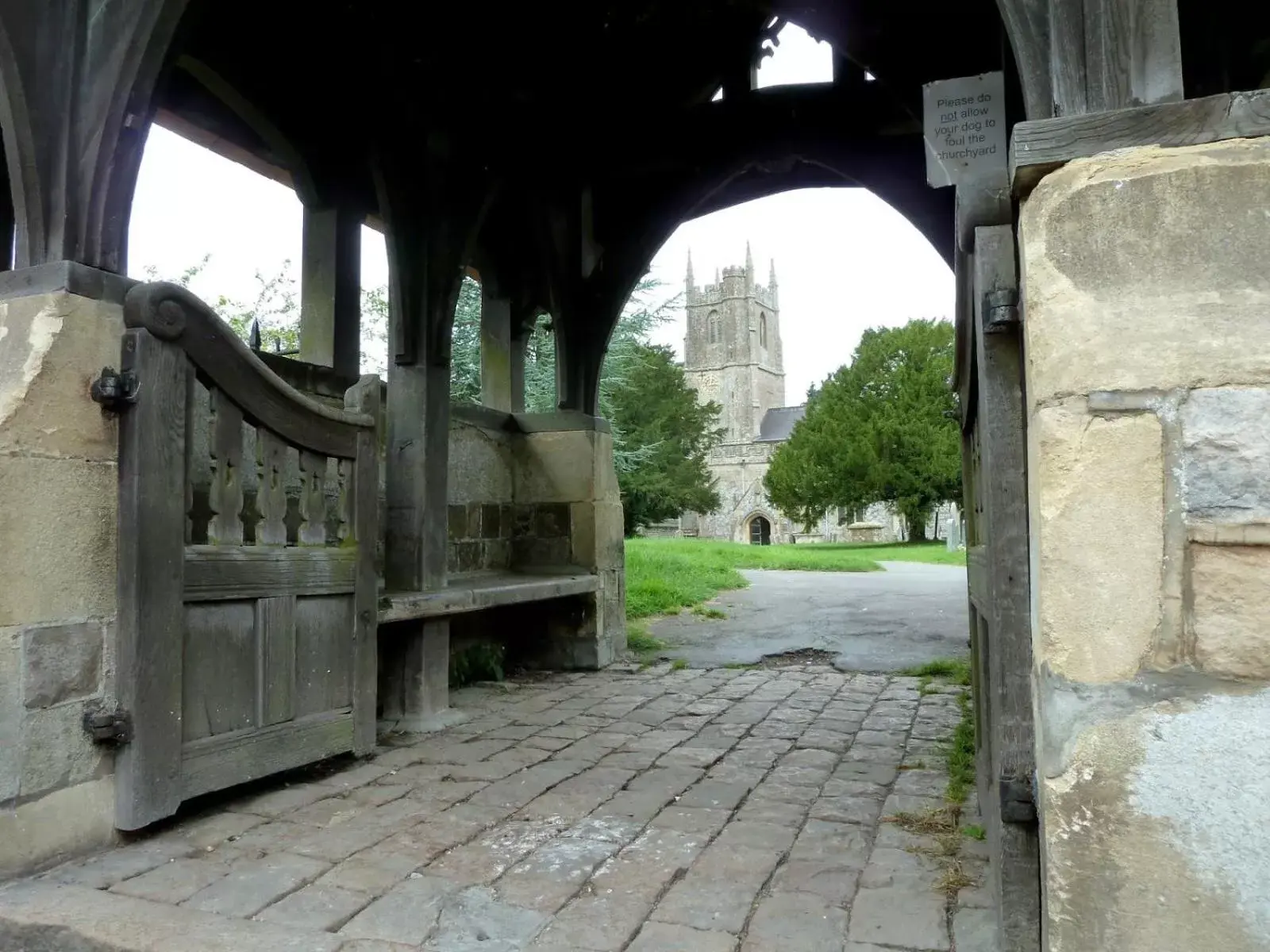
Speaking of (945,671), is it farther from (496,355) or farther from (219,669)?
(219,669)

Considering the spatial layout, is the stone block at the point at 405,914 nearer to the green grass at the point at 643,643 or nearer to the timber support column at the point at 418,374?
the timber support column at the point at 418,374

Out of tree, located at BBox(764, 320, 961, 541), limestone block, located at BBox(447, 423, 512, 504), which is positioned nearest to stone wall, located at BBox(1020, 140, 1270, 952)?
limestone block, located at BBox(447, 423, 512, 504)

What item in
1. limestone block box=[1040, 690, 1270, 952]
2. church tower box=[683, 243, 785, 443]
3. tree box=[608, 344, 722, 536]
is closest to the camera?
limestone block box=[1040, 690, 1270, 952]

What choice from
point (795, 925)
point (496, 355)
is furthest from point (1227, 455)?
point (496, 355)

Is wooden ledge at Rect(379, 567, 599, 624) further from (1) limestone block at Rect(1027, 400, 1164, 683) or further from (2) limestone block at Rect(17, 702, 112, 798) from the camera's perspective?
(1) limestone block at Rect(1027, 400, 1164, 683)

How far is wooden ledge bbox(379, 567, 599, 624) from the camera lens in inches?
169

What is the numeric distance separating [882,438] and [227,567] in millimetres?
31966

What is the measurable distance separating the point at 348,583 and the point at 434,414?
1.41 m

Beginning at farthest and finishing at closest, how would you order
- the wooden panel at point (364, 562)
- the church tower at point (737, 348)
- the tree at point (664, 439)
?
the church tower at point (737, 348) < the tree at point (664, 439) < the wooden panel at point (364, 562)

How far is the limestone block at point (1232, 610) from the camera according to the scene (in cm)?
147

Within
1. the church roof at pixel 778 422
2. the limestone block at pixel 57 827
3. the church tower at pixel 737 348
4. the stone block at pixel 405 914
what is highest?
the church tower at pixel 737 348

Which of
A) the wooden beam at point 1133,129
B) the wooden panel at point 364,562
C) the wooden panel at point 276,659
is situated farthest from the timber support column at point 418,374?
the wooden beam at point 1133,129

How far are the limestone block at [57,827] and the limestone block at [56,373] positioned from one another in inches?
39.0

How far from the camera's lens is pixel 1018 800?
1.80 metres
